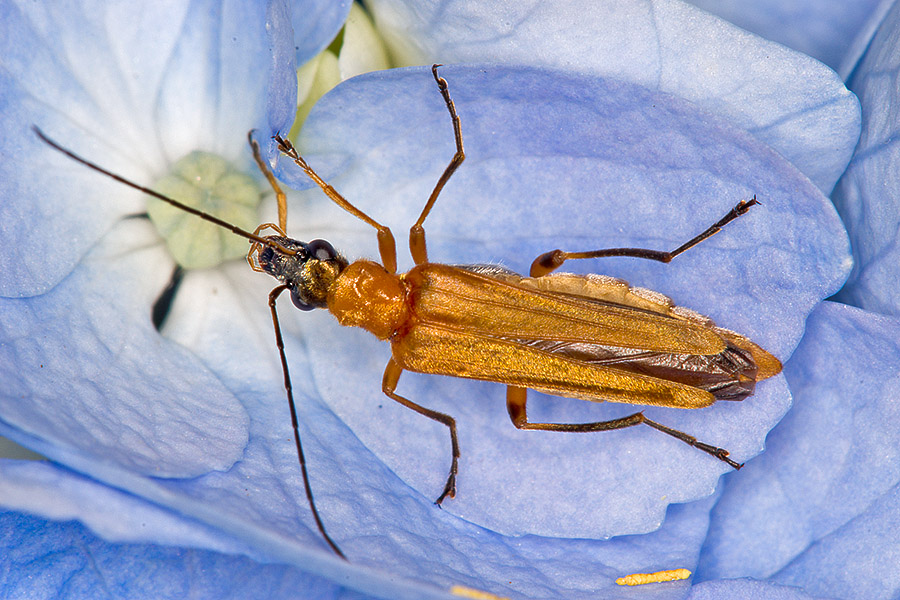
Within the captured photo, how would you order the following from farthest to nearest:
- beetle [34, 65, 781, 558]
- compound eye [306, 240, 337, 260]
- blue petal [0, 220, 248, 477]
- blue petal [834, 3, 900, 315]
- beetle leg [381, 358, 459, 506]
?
1. compound eye [306, 240, 337, 260]
2. beetle [34, 65, 781, 558]
3. beetle leg [381, 358, 459, 506]
4. blue petal [834, 3, 900, 315]
5. blue petal [0, 220, 248, 477]

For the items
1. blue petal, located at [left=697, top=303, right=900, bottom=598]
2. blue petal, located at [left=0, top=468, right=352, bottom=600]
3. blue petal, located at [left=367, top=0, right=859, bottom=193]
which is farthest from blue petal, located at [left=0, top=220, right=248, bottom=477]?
blue petal, located at [left=697, top=303, right=900, bottom=598]

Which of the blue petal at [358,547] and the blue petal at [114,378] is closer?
the blue petal at [358,547]

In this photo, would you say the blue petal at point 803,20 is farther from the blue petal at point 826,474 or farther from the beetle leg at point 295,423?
the beetle leg at point 295,423

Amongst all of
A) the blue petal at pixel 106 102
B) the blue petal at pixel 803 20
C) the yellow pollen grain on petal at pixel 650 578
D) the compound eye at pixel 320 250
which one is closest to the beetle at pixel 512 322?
the compound eye at pixel 320 250

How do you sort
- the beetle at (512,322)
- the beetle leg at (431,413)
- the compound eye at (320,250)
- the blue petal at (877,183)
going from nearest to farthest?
the blue petal at (877,183) < the beetle leg at (431,413) < the beetle at (512,322) < the compound eye at (320,250)

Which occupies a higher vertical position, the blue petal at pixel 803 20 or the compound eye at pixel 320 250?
the blue petal at pixel 803 20

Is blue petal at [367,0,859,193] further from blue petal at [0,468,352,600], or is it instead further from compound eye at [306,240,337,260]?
blue petal at [0,468,352,600]
